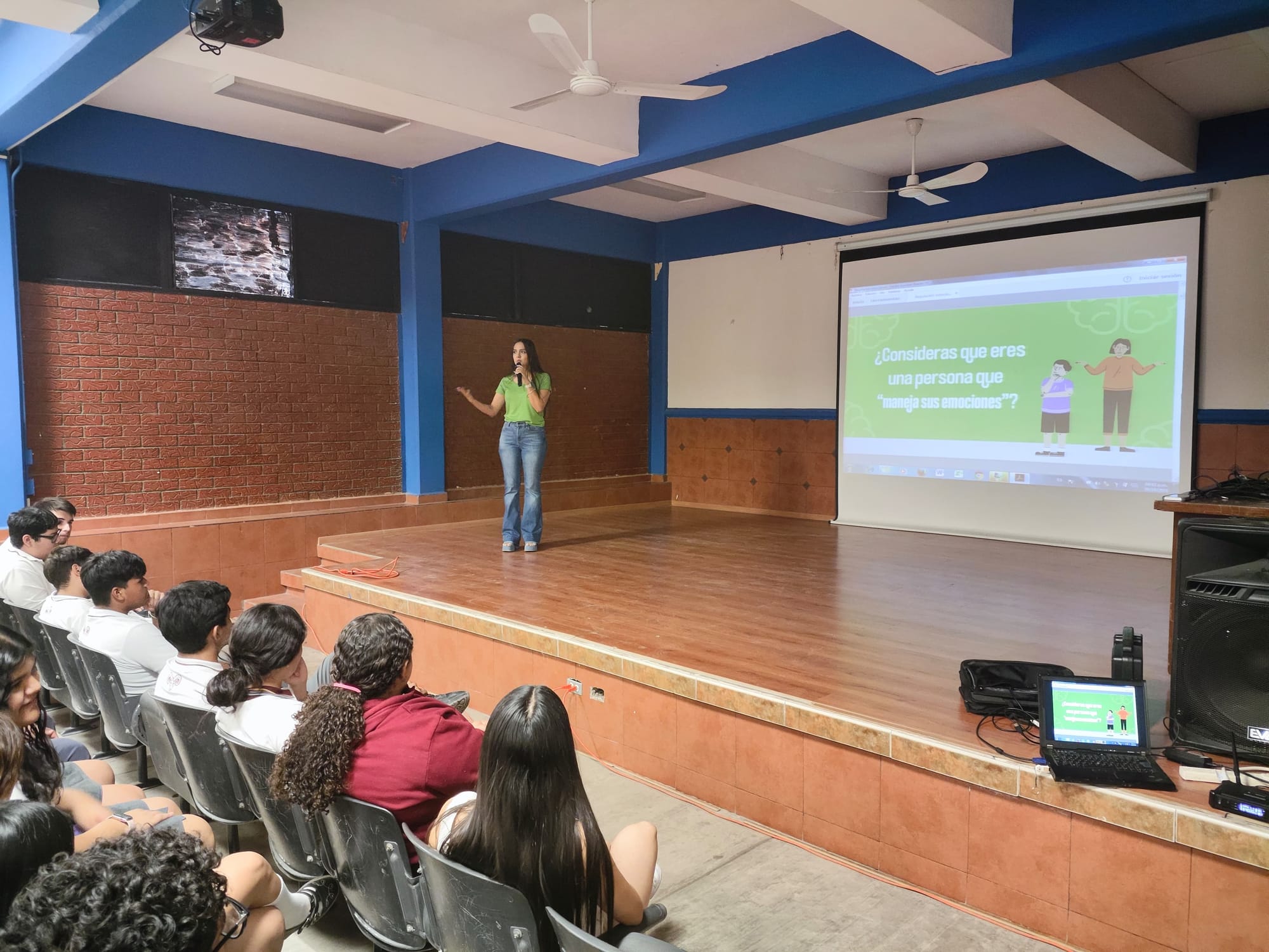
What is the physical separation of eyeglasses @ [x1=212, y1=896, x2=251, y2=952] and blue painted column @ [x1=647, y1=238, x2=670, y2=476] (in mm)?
8120

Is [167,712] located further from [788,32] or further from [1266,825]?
[788,32]

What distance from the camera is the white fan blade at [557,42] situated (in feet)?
10.9

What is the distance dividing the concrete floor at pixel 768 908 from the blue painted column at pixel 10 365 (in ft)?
11.4

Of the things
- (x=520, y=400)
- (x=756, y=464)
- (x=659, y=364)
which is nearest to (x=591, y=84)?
(x=520, y=400)

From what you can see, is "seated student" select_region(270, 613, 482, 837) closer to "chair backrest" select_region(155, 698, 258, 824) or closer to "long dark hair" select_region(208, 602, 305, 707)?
"long dark hair" select_region(208, 602, 305, 707)

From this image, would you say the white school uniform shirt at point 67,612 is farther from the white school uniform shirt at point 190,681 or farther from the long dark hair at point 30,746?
the long dark hair at point 30,746

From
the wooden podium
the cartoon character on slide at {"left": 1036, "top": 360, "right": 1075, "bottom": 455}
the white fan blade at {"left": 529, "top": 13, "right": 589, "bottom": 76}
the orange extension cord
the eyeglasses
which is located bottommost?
the orange extension cord

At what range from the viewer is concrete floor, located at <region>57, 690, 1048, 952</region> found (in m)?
2.29

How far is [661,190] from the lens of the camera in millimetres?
7766

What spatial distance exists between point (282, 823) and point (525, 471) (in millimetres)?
3891

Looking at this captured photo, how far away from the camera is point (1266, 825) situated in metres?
2.07

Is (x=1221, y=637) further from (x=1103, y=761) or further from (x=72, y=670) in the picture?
(x=72, y=670)

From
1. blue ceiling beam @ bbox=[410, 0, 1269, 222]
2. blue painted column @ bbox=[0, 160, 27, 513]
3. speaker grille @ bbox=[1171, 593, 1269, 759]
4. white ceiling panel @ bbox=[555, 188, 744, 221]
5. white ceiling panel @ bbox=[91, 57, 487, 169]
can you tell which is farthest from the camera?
white ceiling panel @ bbox=[555, 188, 744, 221]

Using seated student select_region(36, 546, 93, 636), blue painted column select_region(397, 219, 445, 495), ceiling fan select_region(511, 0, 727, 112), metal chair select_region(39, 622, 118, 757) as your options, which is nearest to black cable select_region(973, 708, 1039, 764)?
ceiling fan select_region(511, 0, 727, 112)
